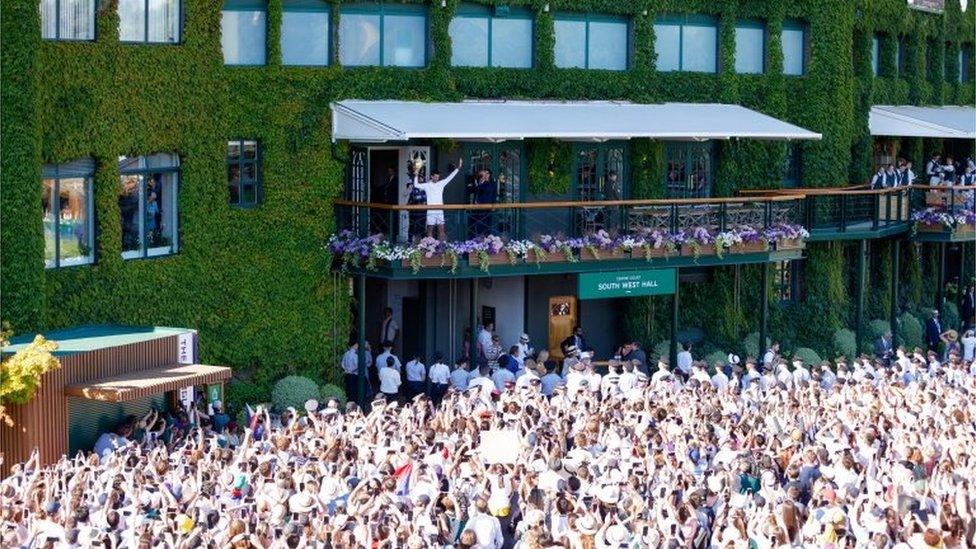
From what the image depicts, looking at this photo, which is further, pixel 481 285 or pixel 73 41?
pixel 481 285

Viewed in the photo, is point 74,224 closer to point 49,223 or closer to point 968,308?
point 49,223

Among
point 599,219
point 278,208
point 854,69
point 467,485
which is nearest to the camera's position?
point 467,485

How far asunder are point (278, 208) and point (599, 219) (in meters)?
6.60

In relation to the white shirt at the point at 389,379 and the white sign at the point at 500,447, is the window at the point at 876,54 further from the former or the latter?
the white sign at the point at 500,447

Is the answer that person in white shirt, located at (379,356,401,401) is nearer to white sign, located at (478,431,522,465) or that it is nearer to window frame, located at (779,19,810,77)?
white sign, located at (478,431,522,465)

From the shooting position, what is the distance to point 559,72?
41.5 m

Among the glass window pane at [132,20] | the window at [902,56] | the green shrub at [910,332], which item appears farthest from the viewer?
the window at [902,56]

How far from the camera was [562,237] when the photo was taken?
38281 millimetres

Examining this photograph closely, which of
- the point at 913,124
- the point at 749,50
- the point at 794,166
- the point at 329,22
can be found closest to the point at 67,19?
the point at 329,22

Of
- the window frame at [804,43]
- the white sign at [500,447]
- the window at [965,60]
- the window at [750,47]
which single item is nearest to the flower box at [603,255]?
the window at [750,47]

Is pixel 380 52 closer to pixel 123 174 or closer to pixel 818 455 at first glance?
pixel 123 174

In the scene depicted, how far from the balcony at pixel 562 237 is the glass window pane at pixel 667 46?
3984 millimetres

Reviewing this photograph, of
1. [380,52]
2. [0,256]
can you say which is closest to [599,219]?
[380,52]

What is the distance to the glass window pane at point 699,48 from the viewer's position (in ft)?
145
